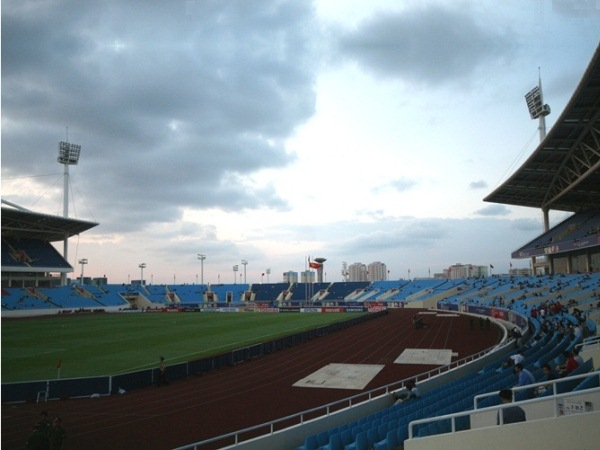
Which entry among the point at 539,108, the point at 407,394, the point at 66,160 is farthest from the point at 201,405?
the point at 66,160

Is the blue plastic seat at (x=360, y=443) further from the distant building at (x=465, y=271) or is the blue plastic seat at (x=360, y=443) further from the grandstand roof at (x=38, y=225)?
the distant building at (x=465, y=271)

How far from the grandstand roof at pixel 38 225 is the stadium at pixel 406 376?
2.45 ft

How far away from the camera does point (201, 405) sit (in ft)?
53.5

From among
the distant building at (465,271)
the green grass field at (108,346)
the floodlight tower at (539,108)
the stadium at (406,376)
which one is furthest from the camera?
the distant building at (465,271)

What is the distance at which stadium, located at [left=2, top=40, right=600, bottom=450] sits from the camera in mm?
8461

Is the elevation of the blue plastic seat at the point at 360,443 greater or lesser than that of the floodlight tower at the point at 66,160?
lesser

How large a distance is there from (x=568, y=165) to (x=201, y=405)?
43.5m

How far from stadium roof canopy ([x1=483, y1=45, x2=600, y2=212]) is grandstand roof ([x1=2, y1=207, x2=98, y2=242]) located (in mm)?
63614

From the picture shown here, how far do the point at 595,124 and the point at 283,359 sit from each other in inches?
1183

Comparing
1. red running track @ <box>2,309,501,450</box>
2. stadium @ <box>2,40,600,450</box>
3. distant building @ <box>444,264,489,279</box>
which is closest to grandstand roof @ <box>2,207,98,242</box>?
stadium @ <box>2,40,600,450</box>

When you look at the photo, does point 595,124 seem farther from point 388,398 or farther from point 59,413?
point 59,413

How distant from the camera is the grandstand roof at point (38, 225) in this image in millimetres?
65444

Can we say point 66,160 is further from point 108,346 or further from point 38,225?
point 108,346

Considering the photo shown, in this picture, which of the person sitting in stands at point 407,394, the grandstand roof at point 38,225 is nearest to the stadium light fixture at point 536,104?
the person sitting in stands at point 407,394
